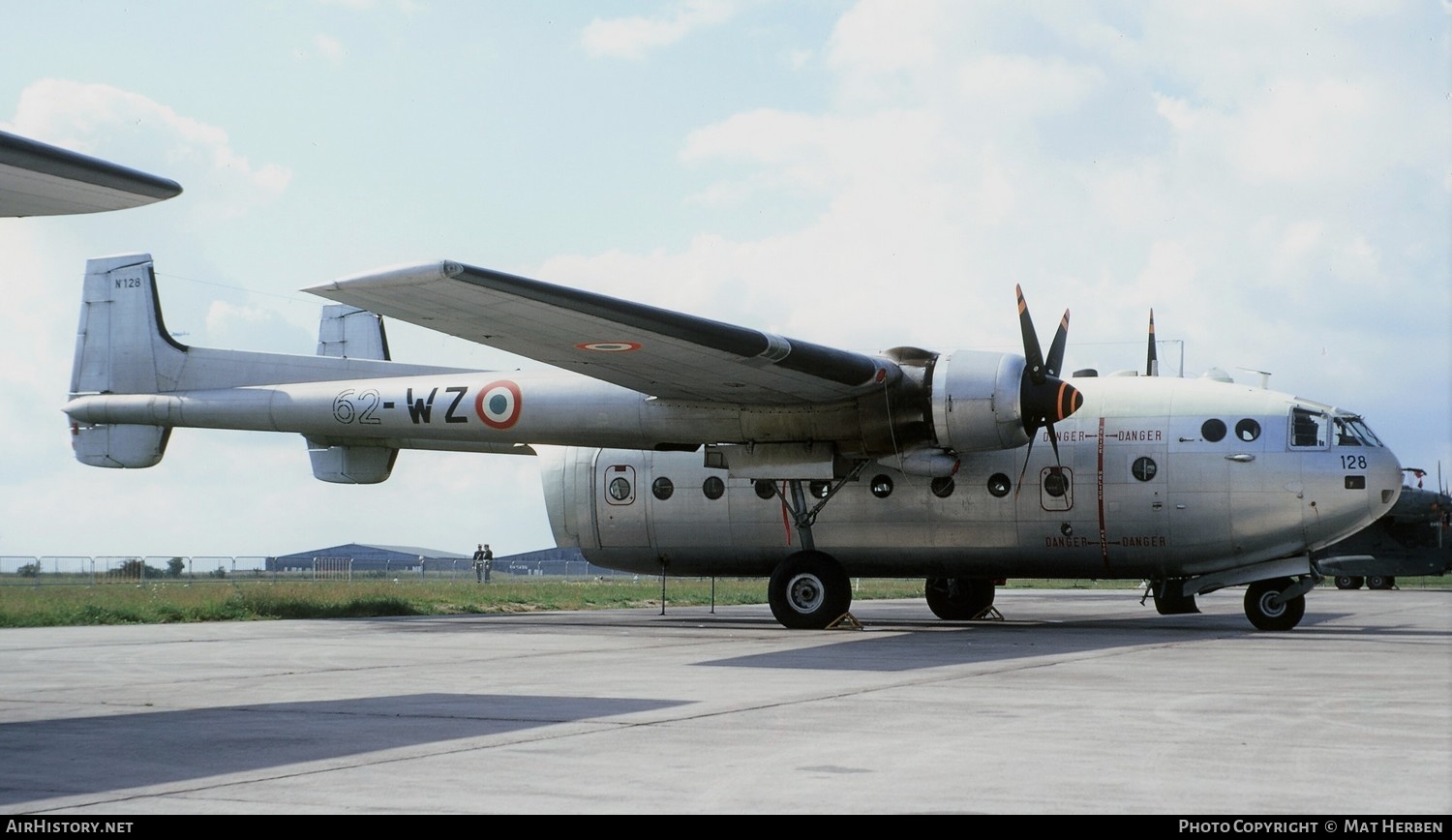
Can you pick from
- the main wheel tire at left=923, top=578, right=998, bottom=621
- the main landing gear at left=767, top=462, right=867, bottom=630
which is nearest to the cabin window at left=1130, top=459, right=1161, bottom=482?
the main landing gear at left=767, top=462, right=867, bottom=630

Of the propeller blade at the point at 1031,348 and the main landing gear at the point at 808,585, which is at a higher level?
the propeller blade at the point at 1031,348

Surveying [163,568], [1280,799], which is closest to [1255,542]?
[1280,799]

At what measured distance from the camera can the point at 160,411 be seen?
2325cm

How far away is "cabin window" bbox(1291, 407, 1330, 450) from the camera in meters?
19.1

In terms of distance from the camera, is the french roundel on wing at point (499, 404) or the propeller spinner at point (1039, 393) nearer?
the propeller spinner at point (1039, 393)

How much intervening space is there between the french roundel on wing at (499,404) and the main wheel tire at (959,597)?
853 cm

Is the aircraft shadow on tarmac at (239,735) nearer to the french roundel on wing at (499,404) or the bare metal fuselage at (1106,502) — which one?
the french roundel on wing at (499,404)

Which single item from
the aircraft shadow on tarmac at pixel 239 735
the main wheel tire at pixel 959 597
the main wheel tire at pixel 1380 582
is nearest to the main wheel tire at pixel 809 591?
the main wheel tire at pixel 959 597

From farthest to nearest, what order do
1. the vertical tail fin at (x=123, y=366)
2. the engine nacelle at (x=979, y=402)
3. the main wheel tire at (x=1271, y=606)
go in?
the vertical tail fin at (x=123, y=366) < the main wheel tire at (x=1271, y=606) < the engine nacelle at (x=979, y=402)

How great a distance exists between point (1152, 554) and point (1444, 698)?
917 centimetres

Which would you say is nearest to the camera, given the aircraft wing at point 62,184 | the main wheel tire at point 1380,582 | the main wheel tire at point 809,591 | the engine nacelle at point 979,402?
the aircraft wing at point 62,184

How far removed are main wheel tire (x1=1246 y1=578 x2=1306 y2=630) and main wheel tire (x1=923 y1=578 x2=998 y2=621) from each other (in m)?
5.35

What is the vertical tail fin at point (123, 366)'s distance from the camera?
23.5m
